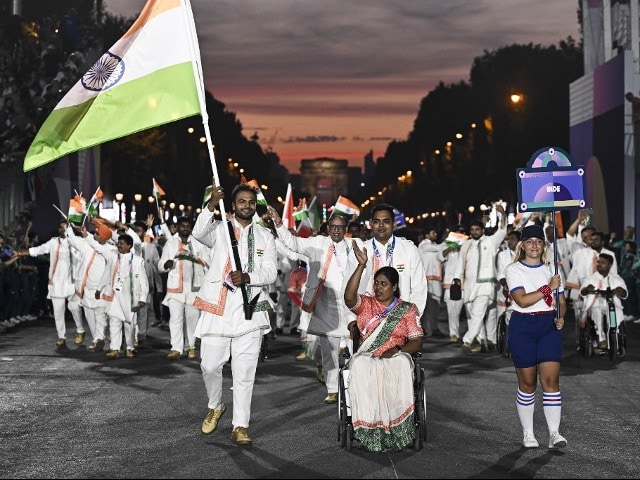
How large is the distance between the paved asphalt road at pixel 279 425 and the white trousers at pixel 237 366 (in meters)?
0.27

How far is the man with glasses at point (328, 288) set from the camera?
41.8 feet

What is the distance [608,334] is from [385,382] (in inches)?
312

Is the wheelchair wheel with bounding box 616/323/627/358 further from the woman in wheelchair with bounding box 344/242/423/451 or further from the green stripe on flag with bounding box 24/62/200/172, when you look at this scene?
the green stripe on flag with bounding box 24/62/200/172

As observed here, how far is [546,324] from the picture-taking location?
9.45m

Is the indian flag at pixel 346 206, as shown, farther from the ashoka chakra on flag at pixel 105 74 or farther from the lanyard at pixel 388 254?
the ashoka chakra on flag at pixel 105 74

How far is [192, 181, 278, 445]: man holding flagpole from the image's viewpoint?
9.70m

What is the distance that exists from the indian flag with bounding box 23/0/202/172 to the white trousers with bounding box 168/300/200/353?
7.17m

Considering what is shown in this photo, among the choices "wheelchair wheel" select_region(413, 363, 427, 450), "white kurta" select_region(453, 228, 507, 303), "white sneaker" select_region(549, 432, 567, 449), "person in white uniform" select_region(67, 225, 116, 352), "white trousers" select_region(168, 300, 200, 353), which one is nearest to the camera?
"wheelchair wheel" select_region(413, 363, 427, 450)

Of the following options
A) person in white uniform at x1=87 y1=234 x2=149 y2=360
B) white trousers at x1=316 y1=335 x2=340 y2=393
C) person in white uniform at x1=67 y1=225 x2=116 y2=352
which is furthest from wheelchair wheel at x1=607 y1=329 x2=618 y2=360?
person in white uniform at x1=67 y1=225 x2=116 y2=352

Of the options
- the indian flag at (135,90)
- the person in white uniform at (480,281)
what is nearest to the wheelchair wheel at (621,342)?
the person in white uniform at (480,281)

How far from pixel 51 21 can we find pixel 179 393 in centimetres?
2877

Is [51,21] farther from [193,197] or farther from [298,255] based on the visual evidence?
[193,197]

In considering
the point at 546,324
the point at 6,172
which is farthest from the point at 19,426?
the point at 6,172

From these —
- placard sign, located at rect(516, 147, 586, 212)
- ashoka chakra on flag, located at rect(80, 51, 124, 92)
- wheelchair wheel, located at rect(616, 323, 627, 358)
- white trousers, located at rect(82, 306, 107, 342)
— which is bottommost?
wheelchair wheel, located at rect(616, 323, 627, 358)
